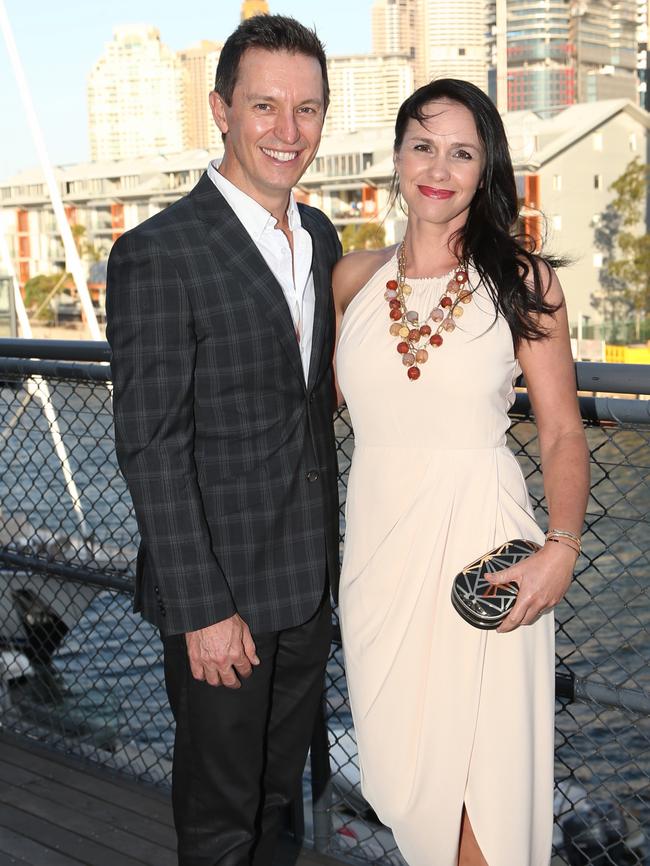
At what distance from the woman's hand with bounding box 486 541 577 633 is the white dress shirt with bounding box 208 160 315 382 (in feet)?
1.74

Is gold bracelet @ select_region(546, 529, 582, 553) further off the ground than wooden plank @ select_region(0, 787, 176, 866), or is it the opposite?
gold bracelet @ select_region(546, 529, 582, 553)

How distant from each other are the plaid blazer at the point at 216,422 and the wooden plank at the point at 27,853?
102 cm

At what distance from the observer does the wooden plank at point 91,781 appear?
3.24 meters

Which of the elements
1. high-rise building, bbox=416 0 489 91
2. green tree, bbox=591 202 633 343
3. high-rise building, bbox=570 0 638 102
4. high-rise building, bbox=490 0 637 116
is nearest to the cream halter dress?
green tree, bbox=591 202 633 343

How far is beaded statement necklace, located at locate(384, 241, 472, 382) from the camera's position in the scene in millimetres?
2191

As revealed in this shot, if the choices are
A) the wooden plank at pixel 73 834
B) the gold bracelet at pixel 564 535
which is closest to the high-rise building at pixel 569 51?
the wooden plank at pixel 73 834

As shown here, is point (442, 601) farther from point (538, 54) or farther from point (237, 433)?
point (538, 54)

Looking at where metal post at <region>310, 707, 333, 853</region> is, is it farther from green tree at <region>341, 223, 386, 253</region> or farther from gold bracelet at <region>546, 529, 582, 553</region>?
green tree at <region>341, 223, 386, 253</region>

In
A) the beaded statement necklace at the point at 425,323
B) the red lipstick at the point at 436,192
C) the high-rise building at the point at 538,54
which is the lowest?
the high-rise building at the point at 538,54

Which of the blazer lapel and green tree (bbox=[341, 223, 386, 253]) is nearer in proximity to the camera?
the blazer lapel

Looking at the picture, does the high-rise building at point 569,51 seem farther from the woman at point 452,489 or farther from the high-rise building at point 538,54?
the woman at point 452,489

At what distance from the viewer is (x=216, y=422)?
2.15 m

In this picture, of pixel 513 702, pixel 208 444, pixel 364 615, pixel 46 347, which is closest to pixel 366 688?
pixel 364 615

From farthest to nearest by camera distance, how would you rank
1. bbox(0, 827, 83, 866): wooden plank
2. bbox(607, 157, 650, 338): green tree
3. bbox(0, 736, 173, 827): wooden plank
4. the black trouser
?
bbox(607, 157, 650, 338): green tree, bbox(0, 736, 173, 827): wooden plank, bbox(0, 827, 83, 866): wooden plank, the black trouser
